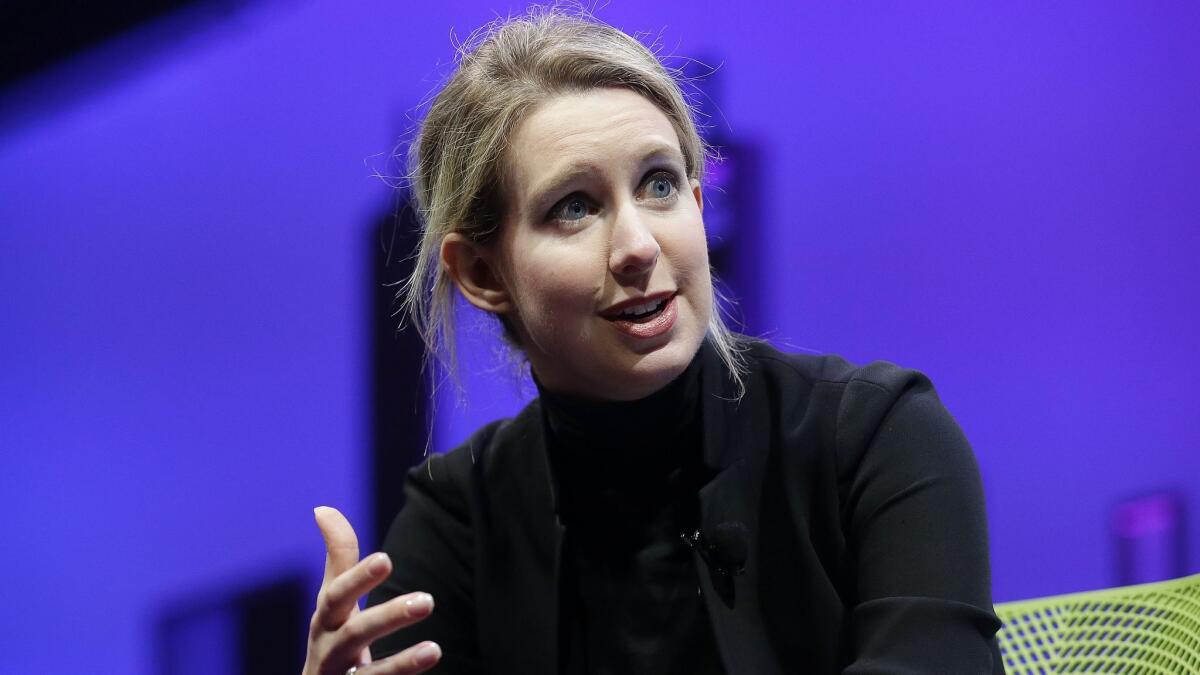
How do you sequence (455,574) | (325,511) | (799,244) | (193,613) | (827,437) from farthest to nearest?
1. (799,244)
2. (193,613)
3. (455,574)
4. (827,437)
5. (325,511)

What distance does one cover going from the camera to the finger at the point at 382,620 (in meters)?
0.90

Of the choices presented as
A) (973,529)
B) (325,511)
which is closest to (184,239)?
(325,511)

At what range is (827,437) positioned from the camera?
3.80ft

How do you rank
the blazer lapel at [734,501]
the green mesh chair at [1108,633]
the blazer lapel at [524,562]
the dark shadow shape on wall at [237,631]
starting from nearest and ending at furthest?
the blazer lapel at [734,501], the blazer lapel at [524,562], the green mesh chair at [1108,633], the dark shadow shape on wall at [237,631]

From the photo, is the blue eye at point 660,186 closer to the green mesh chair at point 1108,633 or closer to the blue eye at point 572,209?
the blue eye at point 572,209

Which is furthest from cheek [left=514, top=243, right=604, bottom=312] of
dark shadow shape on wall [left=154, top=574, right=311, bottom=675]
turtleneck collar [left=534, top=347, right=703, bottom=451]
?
dark shadow shape on wall [left=154, top=574, right=311, bottom=675]

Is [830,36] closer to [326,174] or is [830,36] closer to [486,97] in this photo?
[326,174]

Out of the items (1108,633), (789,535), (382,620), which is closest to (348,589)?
(382,620)

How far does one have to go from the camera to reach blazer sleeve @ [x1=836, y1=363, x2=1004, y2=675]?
38.7 inches

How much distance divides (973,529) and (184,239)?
136 centimetres

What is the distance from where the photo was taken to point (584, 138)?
43.6 inches

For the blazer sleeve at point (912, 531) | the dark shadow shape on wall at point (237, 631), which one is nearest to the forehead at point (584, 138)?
the blazer sleeve at point (912, 531)

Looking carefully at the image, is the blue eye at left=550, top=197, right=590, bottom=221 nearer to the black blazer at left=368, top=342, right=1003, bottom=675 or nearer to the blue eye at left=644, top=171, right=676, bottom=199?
the blue eye at left=644, top=171, right=676, bottom=199

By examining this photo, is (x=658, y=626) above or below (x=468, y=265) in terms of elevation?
below
